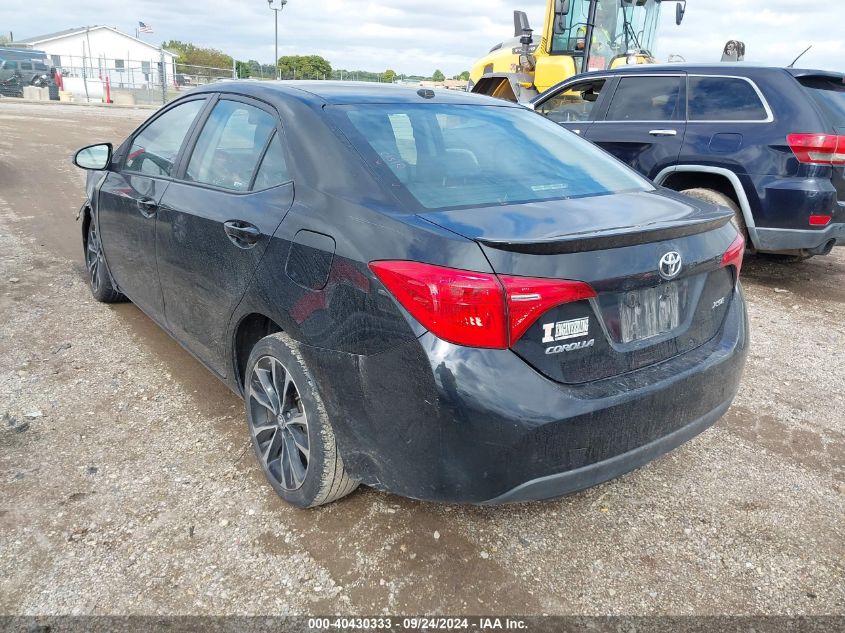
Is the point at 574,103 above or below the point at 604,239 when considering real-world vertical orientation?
above

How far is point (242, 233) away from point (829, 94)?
5.35m

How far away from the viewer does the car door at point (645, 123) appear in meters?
6.33

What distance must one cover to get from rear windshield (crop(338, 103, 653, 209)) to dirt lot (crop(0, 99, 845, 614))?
129cm

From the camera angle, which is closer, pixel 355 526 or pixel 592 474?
pixel 592 474

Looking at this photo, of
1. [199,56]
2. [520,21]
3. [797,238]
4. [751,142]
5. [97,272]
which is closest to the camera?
[97,272]

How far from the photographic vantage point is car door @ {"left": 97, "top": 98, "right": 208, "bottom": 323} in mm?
3506

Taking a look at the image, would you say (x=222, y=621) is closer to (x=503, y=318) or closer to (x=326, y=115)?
(x=503, y=318)

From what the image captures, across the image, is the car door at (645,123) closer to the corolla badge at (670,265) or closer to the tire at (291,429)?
the corolla badge at (670,265)

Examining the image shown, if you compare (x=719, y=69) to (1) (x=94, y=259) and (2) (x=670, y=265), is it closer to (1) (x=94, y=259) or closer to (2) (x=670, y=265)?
(2) (x=670, y=265)

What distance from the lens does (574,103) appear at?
7785mm

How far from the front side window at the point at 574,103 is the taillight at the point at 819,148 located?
7.57 ft

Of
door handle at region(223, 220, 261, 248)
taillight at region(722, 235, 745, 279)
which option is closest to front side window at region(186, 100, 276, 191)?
door handle at region(223, 220, 261, 248)

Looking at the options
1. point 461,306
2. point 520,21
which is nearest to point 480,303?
point 461,306

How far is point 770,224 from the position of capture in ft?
18.6
